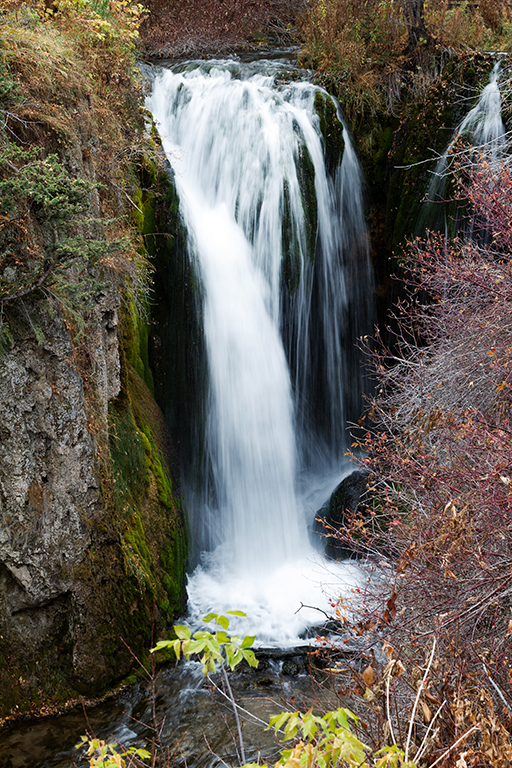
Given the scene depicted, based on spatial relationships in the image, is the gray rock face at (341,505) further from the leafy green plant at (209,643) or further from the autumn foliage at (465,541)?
the leafy green plant at (209,643)

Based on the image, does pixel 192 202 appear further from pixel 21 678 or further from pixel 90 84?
pixel 21 678

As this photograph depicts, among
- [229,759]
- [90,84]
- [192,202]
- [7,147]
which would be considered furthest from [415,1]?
[229,759]

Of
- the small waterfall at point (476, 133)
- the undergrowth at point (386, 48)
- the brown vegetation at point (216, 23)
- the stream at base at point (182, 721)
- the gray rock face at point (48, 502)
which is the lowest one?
the stream at base at point (182, 721)

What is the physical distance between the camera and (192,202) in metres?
8.11

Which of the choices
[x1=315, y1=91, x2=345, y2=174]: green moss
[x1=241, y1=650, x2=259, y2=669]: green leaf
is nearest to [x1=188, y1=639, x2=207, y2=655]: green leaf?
[x1=241, y1=650, x2=259, y2=669]: green leaf

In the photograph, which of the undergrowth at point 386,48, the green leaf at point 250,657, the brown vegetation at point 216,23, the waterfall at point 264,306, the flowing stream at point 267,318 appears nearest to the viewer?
the green leaf at point 250,657

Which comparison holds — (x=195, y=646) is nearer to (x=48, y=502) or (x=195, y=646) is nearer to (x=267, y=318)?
(x=48, y=502)

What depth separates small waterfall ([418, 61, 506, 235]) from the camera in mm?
7453

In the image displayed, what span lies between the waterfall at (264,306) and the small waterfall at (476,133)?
149cm

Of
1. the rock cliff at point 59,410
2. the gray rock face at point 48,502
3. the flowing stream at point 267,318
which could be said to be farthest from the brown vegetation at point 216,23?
the gray rock face at point 48,502

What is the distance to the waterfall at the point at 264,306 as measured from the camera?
7.41 meters

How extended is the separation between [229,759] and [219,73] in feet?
33.7

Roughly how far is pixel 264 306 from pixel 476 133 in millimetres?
3860

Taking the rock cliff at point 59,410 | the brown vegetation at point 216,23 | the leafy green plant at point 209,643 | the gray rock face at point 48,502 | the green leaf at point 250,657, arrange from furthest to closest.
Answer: the brown vegetation at point 216,23 < the gray rock face at point 48,502 < the rock cliff at point 59,410 < the green leaf at point 250,657 < the leafy green plant at point 209,643
